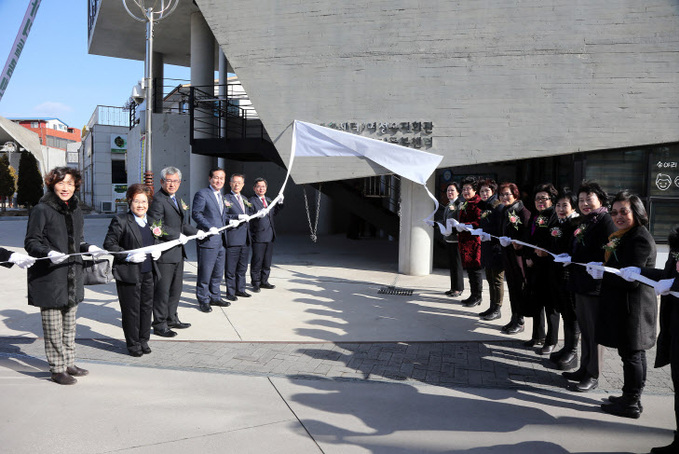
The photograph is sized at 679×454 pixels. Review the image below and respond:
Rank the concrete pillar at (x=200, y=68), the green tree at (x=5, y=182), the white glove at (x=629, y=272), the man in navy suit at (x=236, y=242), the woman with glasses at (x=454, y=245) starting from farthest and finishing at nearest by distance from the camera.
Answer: the green tree at (x=5, y=182), the concrete pillar at (x=200, y=68), the woman with glasses at (x=454, y=245), the man in navy suit at (x=236, y=242), the white glove at (x=629, y=272)

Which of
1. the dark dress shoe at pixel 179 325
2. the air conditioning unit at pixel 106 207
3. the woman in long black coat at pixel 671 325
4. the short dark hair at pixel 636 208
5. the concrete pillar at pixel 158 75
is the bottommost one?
the air conditioning unit at pixel 106 207

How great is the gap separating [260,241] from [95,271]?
13.2 ft

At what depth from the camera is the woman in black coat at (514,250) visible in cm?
621

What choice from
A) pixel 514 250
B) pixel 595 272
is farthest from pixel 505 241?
pixel 595 272

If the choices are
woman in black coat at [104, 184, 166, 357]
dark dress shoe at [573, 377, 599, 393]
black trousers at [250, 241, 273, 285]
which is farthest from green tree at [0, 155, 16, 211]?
dark dress shoe at [573, 377, 599, 393]

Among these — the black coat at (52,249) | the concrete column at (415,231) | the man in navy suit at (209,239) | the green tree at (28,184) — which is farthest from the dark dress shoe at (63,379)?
the green tree at (28,184)

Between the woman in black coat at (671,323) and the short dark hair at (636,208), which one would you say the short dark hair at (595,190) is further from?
the woman in black coat at (671,323)

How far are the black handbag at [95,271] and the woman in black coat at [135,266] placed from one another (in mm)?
211

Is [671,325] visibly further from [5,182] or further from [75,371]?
[5,182]

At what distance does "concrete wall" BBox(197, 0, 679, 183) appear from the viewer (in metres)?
9.10

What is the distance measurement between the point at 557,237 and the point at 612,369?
1.47 meters

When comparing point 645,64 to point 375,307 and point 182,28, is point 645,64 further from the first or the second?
point 182,28

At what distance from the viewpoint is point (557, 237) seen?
5344 millimetres

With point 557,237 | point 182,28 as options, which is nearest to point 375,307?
point 557,237
